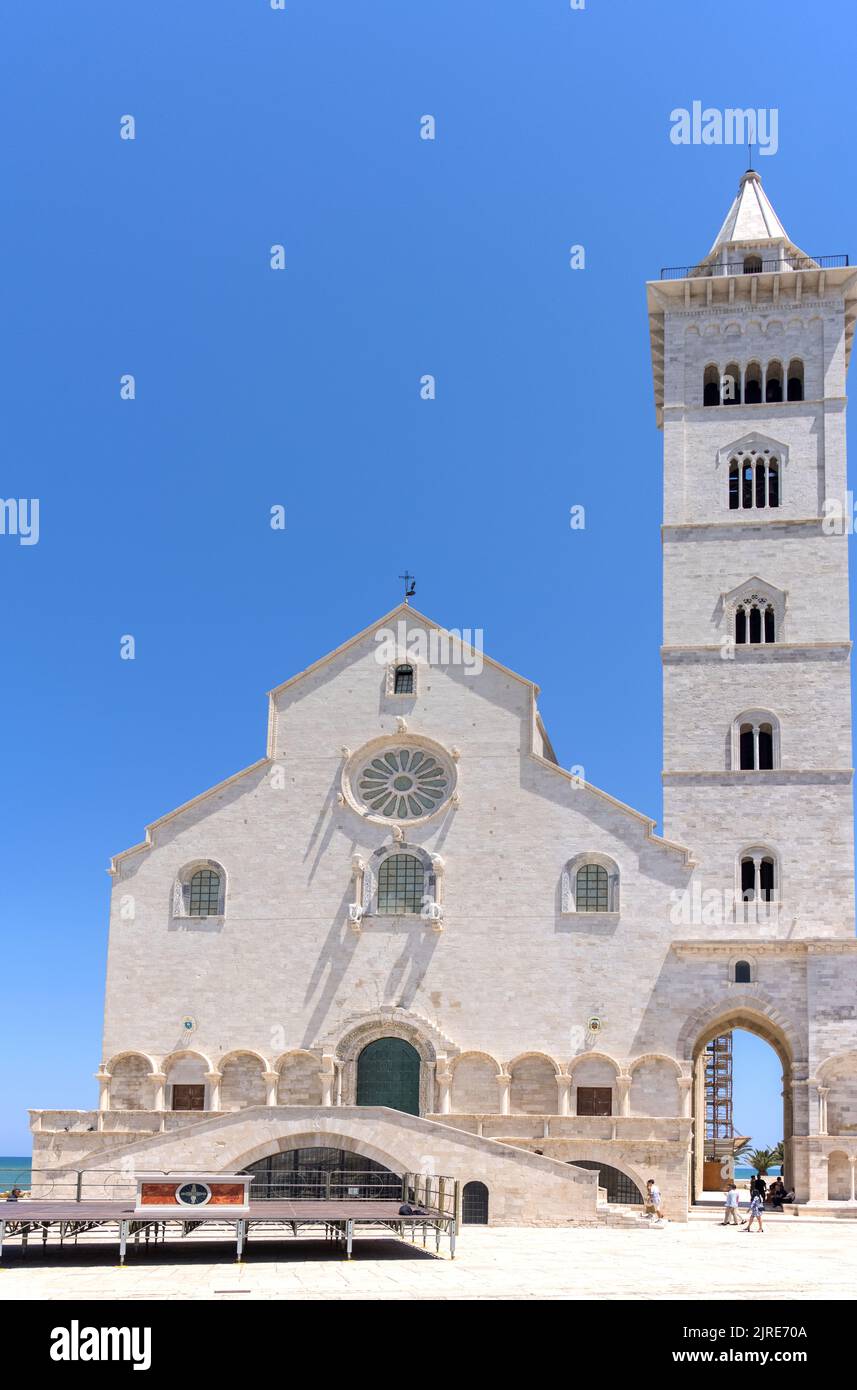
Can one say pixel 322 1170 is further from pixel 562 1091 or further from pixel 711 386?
pixel 711 386

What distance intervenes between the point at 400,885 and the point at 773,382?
2097 centimetres

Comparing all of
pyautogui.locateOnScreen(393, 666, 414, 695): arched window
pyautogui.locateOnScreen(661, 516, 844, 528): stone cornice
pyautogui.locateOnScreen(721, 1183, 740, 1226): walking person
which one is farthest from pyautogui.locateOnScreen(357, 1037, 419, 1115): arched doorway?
pyautogui.locateOnScreen(661, 516, 844, 528): stone cornice

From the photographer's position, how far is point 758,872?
4525 centimetres

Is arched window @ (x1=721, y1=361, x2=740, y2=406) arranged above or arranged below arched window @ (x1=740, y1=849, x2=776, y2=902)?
above

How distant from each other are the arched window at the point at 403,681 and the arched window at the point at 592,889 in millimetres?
7620

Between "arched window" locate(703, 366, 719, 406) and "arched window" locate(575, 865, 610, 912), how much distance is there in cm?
1650

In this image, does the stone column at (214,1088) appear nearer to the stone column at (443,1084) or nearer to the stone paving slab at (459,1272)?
the stone column at (443,1084)

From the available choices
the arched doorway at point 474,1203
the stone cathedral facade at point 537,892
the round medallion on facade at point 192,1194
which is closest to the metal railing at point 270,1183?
the arched doorway at point 474,1203

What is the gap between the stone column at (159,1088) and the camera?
144 ft

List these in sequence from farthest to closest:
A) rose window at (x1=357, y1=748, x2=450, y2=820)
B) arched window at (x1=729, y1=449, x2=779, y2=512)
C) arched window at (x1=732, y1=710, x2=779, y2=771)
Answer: arched window at (x1=729, y1=449, x2=779, y2=512), arched window at (x1=732, y1=710, x2=779, y2=771), rose window at (x1=357, y1=748, x2=450, y2=820)

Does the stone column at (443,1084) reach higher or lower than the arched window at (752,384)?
lower

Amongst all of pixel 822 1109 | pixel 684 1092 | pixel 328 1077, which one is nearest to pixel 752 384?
pixel 684 1092

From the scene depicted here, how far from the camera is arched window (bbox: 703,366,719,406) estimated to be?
5062 cm

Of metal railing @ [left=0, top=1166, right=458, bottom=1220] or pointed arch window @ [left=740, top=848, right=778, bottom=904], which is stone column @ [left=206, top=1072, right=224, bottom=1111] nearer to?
metal railing @ [left=0, top=1166, right=458, bottom=1220]
